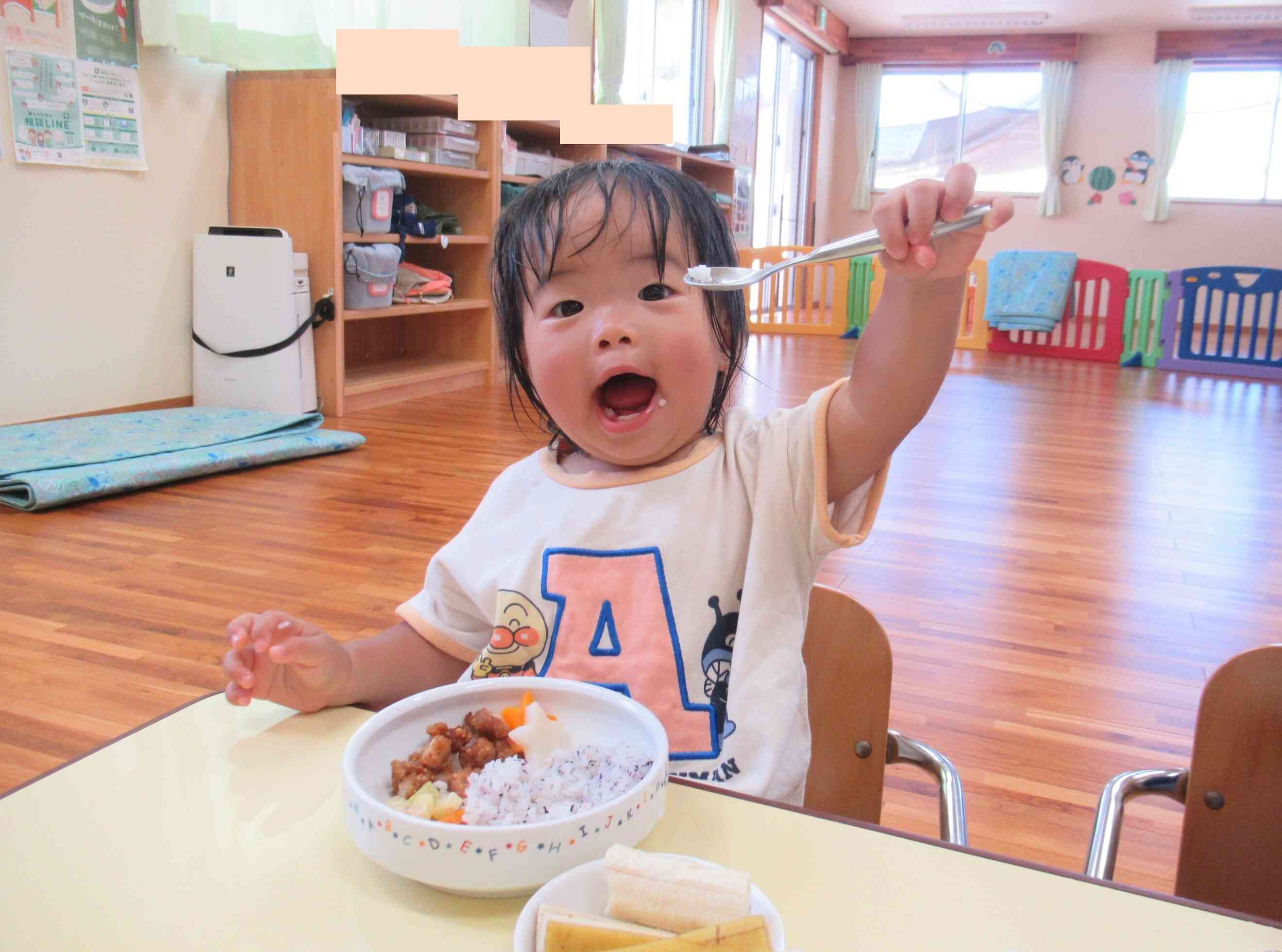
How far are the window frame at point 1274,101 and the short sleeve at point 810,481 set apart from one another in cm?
921

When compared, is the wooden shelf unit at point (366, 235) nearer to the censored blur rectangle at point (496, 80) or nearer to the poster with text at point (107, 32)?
the censored blur rectangle at point (496, 80)

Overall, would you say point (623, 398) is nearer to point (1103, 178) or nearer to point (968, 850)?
point (968, 850)

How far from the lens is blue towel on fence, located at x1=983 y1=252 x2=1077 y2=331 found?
6.08m

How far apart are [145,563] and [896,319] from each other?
1714mm

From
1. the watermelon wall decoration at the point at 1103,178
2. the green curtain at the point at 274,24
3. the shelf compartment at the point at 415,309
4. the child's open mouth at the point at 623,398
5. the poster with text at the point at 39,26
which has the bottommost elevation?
the shelf compartment at the point at 415,309

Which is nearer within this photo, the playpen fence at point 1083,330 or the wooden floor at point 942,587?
the wooden floor at point 942,587

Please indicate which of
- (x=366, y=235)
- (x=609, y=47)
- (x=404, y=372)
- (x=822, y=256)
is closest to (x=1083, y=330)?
(x=609, y=47)

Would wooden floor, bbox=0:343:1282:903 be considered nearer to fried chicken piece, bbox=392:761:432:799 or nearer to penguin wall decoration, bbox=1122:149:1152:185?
fried chicken piece, bbox=392:761:432:799

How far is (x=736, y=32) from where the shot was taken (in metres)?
6.84

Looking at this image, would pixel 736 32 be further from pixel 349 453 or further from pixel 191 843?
pixel 191 843

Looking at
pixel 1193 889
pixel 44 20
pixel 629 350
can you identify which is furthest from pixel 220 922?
pixel 44 20

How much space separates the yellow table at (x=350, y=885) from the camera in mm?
359

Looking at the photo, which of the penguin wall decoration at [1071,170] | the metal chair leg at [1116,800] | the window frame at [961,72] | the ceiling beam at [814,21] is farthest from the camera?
the window frame at [961,72]

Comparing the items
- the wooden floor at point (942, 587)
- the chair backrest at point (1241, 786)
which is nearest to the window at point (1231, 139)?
the wooden floor at point (942, 587)
